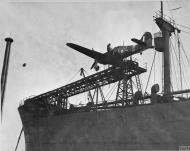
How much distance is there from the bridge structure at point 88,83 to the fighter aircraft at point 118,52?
1.09 metres

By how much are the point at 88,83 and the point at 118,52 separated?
5.89 m

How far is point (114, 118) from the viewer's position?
25.8 m

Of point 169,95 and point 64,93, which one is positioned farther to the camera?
point 64,93

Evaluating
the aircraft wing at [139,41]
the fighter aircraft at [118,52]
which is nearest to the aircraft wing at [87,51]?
the fighter aircraft at [118,52]

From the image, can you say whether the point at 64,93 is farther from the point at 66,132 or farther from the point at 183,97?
the point at 183,97

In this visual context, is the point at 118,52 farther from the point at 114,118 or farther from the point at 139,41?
the point at 114,118

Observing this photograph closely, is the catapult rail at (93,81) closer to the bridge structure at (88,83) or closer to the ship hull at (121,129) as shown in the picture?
the bridge structure at (88,83)

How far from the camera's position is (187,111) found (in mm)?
20781

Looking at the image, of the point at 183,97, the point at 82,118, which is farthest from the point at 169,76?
the point at 82,118

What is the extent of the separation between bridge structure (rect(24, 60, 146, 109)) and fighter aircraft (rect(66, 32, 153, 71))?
109 centimetres

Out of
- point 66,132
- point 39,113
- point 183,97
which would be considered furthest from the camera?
point 39,113

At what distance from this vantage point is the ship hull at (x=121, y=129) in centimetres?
2094

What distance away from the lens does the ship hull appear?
20.9 m

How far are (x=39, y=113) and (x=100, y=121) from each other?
14.3 metres
